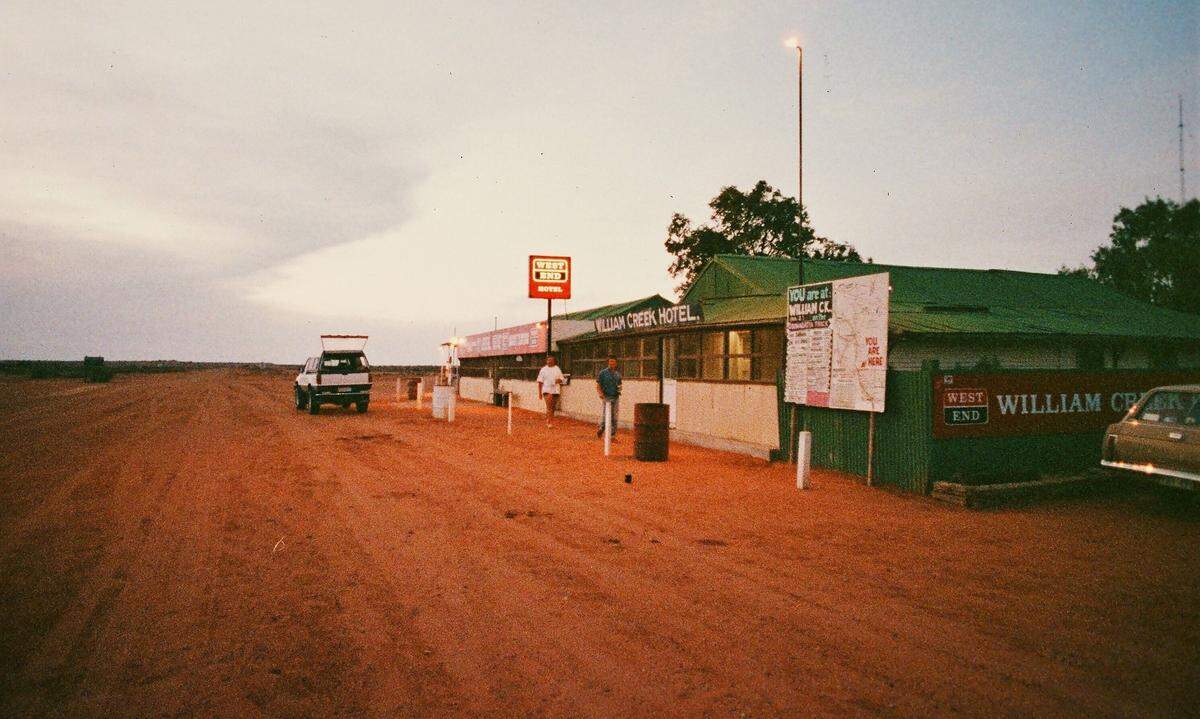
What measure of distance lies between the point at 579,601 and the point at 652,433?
752cm

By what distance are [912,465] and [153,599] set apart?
9.72 metres

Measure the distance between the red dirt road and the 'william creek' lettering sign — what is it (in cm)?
140

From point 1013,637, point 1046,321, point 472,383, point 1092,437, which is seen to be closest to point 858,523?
point 1013,637

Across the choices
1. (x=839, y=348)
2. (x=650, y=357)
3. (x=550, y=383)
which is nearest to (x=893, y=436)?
(x=839, y=348)

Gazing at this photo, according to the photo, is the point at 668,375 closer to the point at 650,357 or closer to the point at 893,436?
the point at 650,357

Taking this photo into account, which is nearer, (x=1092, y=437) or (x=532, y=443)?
(x=1092, y=437)

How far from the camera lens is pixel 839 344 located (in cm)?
1119

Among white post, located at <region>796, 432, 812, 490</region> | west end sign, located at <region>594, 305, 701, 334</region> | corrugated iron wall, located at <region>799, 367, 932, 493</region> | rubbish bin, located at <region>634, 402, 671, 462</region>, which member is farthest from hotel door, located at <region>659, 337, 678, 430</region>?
white post, located at <region>796, 432, 812, 490</region>

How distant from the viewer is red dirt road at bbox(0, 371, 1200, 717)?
379 centimetres

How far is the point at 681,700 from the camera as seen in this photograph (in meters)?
3.70

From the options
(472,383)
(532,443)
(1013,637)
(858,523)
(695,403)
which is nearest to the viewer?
(1013,637)

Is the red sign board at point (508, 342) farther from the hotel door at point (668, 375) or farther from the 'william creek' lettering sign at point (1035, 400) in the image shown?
the 'william creek' lettering sign at point (1035, 400)

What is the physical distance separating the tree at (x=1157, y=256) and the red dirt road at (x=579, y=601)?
138 ft

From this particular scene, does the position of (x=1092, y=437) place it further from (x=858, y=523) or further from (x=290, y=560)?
(x=290, y=560)
